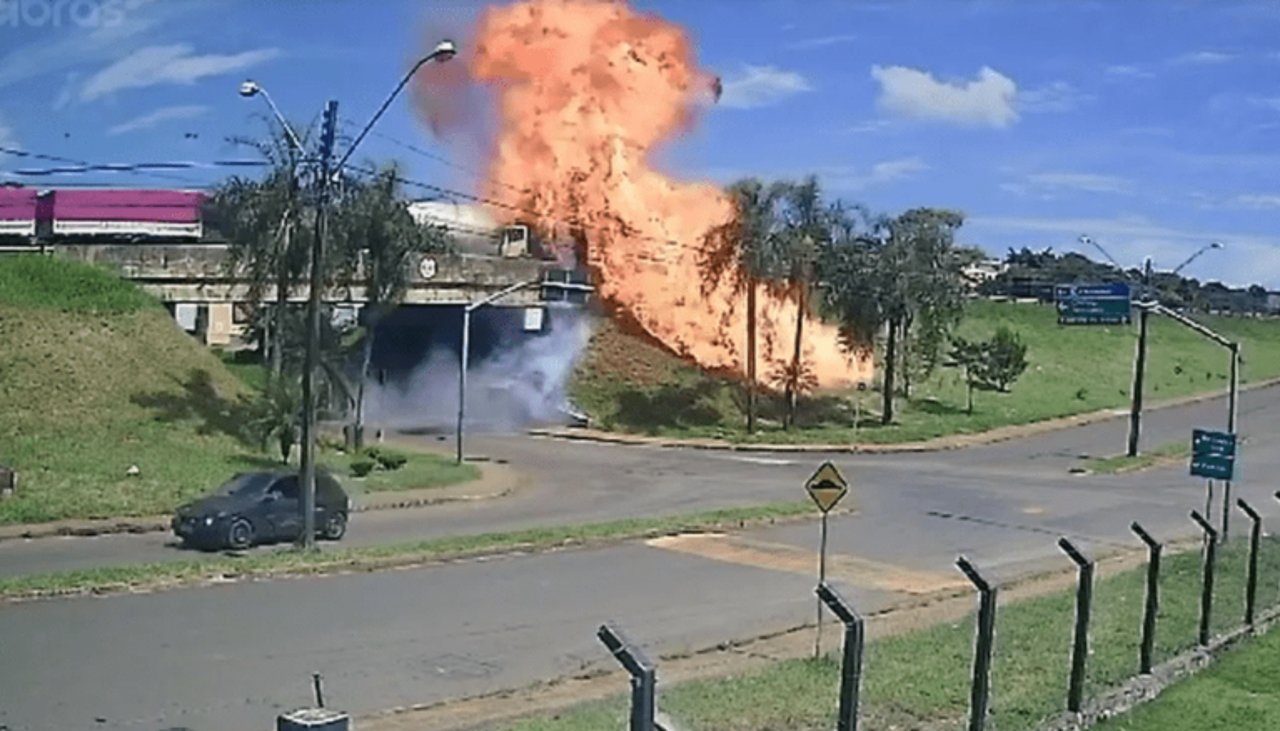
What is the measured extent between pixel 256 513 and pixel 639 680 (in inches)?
849

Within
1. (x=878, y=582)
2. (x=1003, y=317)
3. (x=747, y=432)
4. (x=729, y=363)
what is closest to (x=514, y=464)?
(x=747, y=432)

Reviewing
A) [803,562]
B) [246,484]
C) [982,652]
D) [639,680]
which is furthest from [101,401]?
[639,680]

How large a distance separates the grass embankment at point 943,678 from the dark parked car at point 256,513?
517 inches

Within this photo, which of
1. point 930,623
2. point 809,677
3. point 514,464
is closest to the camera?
point 809,677

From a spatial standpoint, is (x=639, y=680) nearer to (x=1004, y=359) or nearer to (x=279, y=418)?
(x=279, y=418)

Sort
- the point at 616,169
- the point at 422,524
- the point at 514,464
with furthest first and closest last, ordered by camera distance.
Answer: the point at 616,169 < the point at 514,464 < the point at 422,524

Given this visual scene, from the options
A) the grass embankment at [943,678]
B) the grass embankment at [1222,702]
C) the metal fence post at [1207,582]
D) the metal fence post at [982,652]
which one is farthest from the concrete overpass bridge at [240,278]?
the metal fence post at [982,652]

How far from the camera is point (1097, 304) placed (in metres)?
42.2

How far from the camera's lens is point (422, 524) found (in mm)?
31703

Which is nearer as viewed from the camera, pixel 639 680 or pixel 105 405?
pixel 639 680

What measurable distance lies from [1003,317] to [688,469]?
177 feet

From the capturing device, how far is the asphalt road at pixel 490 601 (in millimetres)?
14461

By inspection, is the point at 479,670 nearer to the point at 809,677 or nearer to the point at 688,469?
the point at 809,677

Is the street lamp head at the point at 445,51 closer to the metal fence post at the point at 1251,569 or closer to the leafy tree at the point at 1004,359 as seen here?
the metal fence post at the point at 1251,569
